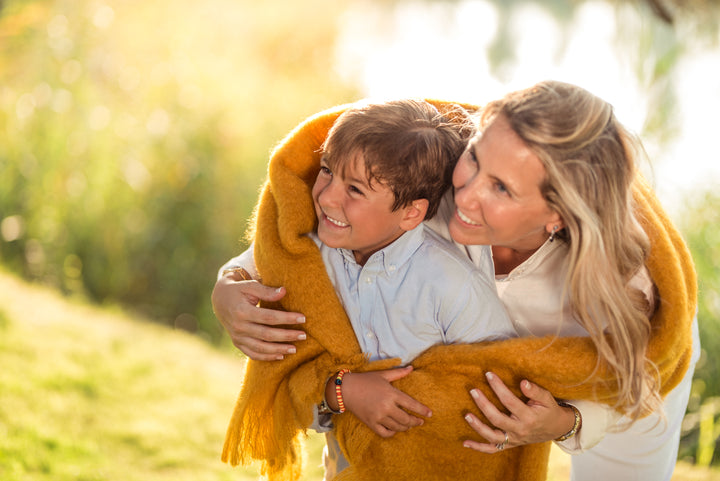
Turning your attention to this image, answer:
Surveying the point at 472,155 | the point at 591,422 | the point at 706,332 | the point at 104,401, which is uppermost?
the point at 472,155

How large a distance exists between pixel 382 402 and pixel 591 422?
50cm

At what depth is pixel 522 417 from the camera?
158 centimetres

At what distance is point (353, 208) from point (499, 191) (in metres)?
0.35

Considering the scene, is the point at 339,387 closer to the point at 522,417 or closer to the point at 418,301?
the point at 418,301

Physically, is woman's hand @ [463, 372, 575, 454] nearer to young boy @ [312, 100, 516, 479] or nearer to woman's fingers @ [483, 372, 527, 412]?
woman's fingers @ [483, 372, 527, 412]

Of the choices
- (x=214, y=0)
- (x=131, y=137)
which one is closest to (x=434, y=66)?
(x=214, y=0)

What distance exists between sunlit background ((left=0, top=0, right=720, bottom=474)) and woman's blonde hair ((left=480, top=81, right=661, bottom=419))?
1654mm

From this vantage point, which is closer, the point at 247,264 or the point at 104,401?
the point at 247,264

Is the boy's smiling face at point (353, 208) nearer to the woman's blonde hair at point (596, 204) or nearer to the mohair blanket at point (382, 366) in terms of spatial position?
the mohair blanket at point (382, 366)

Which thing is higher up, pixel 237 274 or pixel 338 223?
pixel 338 223

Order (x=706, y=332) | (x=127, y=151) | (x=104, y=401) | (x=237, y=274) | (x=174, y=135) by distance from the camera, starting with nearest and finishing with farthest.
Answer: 1. (x=237, y=274)
2. (x=104, y=401)
3. (x=706, y=332)
4. (x=127, y=151)
5. (x=174, y=135)

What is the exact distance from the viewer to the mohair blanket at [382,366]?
1.57 metres

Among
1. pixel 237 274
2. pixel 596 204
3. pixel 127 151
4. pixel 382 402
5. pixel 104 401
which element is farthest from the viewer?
pixel 127 151

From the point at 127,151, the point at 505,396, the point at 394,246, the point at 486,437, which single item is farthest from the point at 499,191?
the point at 127,151
